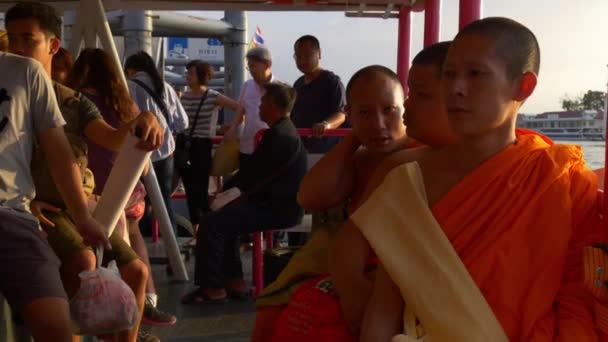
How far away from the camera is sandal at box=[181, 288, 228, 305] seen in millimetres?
5000

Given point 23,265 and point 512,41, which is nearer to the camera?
point 512,41

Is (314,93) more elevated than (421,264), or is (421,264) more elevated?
(421,264)

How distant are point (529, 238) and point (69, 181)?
1.76 meters

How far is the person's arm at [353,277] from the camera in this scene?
5.97 ft

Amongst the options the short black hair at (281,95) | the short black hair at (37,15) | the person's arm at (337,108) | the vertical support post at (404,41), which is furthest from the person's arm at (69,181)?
the person's arm at (337,108)

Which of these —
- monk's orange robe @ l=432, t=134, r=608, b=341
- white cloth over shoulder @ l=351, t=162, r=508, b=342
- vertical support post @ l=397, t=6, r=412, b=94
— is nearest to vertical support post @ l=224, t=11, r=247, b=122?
vertical support post @ l=397, t=6, r=412, b=94

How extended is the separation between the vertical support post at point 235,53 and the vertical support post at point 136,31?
8.39 feet

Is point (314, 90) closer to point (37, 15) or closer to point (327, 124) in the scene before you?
point (327, 124)

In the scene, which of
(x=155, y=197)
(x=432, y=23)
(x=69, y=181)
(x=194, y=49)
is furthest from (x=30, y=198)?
(x=194, y=49)

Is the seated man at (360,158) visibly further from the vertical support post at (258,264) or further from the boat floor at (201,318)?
the vertical support post at (258,264)

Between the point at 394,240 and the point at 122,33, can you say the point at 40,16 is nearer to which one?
the point at 394,240

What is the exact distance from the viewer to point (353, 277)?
1824mm

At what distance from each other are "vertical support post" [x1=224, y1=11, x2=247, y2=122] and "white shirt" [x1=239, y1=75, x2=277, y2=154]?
4134mm

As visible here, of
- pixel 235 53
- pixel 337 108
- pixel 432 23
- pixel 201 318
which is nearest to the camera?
pixel 432 23
